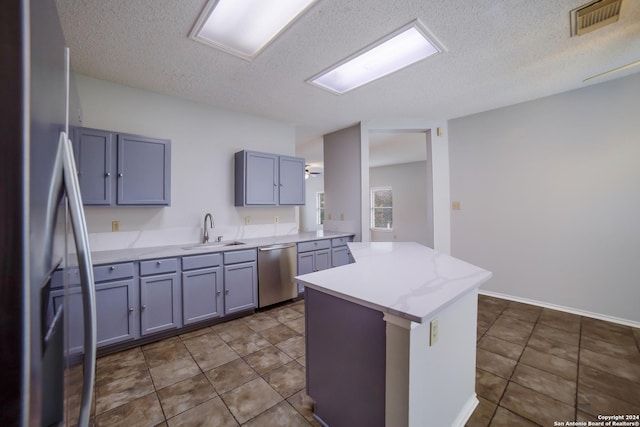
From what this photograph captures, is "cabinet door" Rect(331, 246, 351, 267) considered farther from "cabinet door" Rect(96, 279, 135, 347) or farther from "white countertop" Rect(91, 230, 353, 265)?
"cabinet door" Rect(96, 279, 135, 347)

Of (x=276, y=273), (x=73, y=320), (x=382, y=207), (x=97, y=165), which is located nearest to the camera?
(x=73, y=320)

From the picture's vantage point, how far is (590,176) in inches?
118

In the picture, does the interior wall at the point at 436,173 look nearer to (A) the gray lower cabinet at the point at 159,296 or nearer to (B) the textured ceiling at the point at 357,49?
(B) the textured ceiling at the point at 357,49

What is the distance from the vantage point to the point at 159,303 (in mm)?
2461

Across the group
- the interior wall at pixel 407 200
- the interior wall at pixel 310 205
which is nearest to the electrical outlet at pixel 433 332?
the interior wall at pixel 407 200

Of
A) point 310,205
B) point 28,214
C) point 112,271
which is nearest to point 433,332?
point 28,214

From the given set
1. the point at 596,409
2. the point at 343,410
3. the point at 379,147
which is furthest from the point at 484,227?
the point at 343,410

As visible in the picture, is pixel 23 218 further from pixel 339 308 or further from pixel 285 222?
pixel 285 222

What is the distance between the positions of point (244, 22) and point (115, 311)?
2.58 meters

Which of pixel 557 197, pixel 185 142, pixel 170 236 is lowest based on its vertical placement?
pixel 170 236

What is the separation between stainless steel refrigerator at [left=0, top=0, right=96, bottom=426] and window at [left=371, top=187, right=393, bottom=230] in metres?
8.53

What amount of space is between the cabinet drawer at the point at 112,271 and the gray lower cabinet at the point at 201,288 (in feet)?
1.47

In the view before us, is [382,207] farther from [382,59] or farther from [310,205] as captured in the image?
[382,59]

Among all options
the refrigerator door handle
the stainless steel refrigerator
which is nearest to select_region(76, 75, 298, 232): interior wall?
the refrigerator door handle
